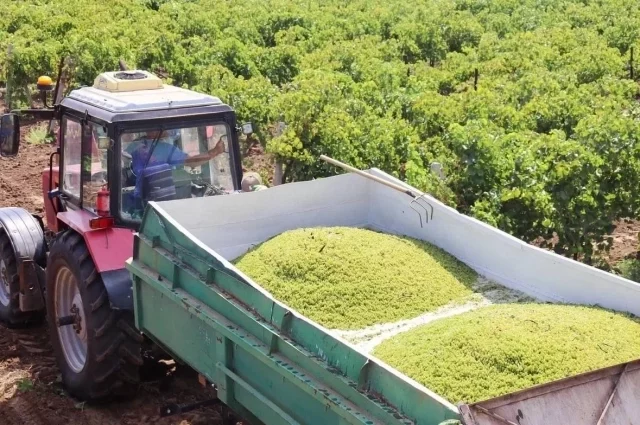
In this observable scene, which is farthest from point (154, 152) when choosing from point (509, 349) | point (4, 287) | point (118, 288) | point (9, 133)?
point (509, 349)

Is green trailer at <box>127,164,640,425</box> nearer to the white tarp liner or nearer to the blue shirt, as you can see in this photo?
the white tarp liner

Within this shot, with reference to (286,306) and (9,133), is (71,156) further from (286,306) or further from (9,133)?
(286,306)

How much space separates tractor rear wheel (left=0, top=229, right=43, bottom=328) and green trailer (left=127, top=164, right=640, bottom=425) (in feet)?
7.09

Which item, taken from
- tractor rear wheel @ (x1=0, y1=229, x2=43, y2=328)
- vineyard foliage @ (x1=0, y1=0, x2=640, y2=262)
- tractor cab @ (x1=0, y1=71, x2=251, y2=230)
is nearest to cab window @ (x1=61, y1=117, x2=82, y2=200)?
tractor cab @ (x1=0, y1=71, x2=251, y2=230)

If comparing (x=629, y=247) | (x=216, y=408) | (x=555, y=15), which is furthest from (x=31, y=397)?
(x=555, y=15)

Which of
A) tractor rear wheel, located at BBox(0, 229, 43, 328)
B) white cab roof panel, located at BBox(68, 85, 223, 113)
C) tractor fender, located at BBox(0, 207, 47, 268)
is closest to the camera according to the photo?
white cab roof panel, located at BBox(68, 85, 223, 113)

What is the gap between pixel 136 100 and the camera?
7.02 meters

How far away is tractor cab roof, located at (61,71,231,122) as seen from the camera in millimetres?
6820

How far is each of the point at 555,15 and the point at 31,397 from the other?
66.2 ft

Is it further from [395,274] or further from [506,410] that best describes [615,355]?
[395,274]

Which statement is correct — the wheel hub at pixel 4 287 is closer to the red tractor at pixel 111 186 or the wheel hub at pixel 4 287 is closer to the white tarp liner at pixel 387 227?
the red tractor at pixel 111 186

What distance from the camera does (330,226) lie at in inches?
286

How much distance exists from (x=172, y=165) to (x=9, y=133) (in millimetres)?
1264

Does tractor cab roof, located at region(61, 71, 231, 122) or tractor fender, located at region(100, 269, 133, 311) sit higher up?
tractor cab roof, located at region(61, 71, 231, 122)
